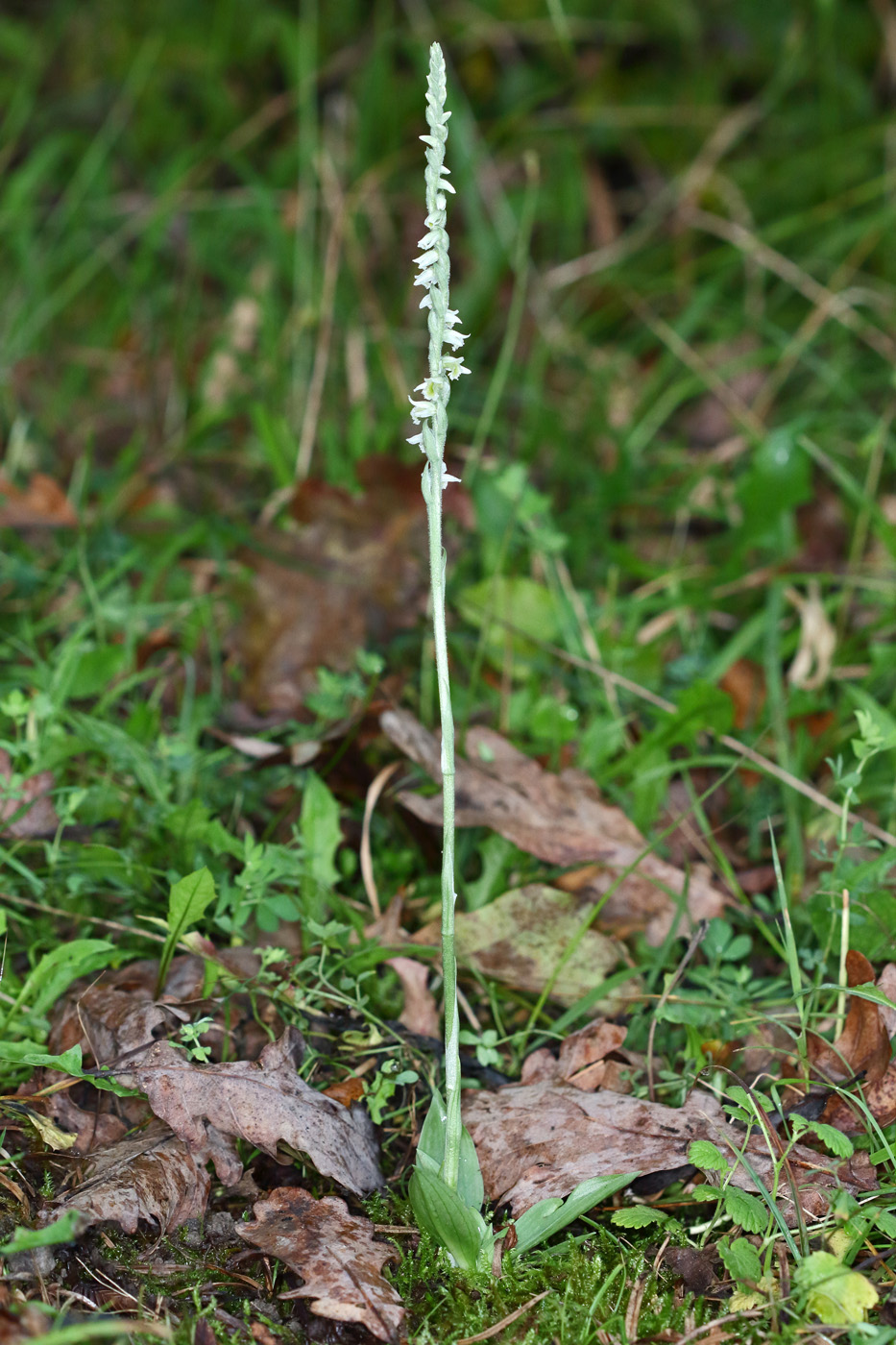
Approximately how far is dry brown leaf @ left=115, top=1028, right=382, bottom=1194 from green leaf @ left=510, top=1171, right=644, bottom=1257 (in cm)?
28

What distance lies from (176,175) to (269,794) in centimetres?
299

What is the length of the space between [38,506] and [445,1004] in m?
2.15

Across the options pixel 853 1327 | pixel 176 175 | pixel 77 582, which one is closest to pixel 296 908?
pixel 853 1327

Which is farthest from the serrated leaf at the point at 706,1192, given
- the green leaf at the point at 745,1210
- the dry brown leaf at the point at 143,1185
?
the dry brown leaf at the point at 143,1185

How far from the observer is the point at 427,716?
8.68 feet

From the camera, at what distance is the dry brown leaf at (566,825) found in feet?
7.40

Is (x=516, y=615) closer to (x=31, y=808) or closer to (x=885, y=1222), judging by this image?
(x=31, y=808)

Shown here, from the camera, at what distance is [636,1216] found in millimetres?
1662

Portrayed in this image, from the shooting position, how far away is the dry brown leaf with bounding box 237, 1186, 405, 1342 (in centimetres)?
153

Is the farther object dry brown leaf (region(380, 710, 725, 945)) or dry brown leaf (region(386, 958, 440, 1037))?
dry brown leaf (region(380, 710, 725, 945))

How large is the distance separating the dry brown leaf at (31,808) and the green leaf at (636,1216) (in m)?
1.37

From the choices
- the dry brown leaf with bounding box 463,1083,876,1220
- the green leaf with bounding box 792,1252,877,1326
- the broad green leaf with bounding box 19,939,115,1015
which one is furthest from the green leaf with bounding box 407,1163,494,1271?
the broad green leaf with bounding box 19,939,115,1015

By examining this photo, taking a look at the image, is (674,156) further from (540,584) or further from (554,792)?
(554,792)

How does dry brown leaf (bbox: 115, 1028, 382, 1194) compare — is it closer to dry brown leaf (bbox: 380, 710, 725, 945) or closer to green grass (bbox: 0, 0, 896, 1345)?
green grass (bbox: 0, 0, 896, 1345)
